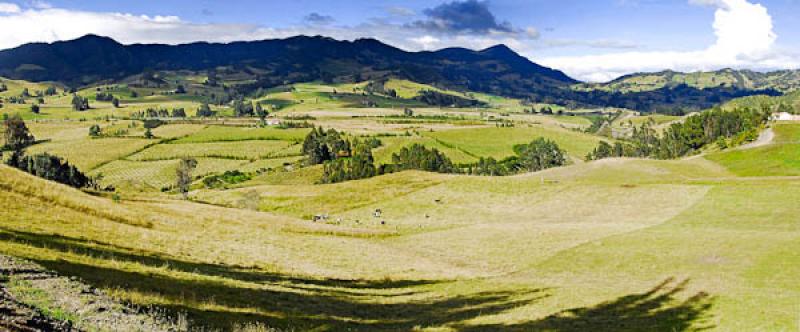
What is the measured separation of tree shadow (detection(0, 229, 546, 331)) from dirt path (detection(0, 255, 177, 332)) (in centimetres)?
196

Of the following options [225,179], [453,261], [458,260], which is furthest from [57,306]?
[225,179]

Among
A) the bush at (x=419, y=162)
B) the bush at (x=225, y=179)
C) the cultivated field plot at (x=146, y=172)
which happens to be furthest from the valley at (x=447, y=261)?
the cultivated field plot at (x=146, y=172)

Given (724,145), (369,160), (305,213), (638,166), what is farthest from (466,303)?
(724,145)

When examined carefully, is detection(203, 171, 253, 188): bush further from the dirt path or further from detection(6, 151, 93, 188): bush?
the dirt path

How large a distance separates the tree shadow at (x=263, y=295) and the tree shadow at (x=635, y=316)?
337cm

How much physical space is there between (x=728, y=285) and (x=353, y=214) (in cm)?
7765

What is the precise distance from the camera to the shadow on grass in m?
23.2

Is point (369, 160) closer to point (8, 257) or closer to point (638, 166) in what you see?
point (638, 166)

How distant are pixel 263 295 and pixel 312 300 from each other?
2.60m

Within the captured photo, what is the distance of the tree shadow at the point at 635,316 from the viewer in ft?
87.1

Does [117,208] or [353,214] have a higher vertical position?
[117,208]

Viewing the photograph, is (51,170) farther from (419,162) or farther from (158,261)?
(158,261)

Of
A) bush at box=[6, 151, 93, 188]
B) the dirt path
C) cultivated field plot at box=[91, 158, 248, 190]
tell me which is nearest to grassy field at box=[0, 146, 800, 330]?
the dirt path

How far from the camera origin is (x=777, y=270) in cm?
3706
